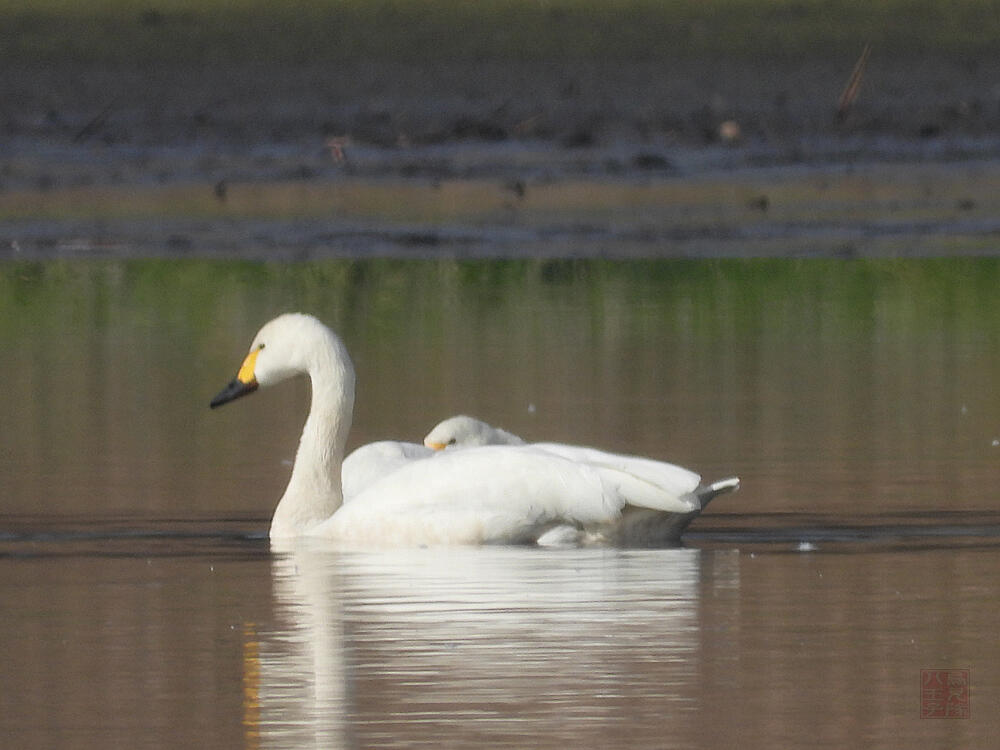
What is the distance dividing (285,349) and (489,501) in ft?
4.20

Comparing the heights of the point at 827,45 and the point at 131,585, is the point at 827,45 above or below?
above

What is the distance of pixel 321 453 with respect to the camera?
1045 cm

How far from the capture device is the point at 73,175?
86.4 ft

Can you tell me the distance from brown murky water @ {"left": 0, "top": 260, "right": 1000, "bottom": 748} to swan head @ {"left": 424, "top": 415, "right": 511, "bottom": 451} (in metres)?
0.60

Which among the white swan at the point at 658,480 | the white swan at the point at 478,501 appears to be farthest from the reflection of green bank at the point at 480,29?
the white swan at the point at 658,480

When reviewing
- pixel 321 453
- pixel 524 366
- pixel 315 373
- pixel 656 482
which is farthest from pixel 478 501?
pixel 524 366

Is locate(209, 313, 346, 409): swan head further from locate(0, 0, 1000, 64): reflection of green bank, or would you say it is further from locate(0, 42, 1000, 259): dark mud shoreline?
locate(0, 0, 1000, 64): reflection of green bank

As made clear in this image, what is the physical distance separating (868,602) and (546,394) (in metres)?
5.28

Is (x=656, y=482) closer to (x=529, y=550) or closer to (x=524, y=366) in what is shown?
(x=529, y=550)

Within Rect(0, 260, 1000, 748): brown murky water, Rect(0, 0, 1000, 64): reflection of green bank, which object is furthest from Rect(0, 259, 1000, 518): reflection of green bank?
Rect(0, 0, 1000, 64): reflection of green bank

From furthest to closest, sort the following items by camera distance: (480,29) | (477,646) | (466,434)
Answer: (480,29)
(466,434)
(477,646)

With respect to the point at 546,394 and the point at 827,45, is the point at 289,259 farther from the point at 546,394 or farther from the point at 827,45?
the point at 827,45

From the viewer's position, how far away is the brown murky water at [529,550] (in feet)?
22.6

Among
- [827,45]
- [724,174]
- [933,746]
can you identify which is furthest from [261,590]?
[827,45]
